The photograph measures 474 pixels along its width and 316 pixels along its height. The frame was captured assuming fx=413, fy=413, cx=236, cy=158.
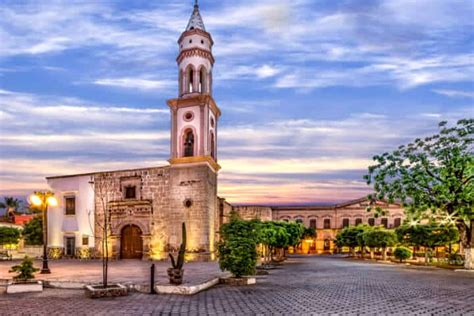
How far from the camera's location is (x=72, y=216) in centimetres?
2769

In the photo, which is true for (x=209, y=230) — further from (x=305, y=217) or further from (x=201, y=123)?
(x=305, y=217)

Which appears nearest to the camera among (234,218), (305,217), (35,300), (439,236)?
(35,300)

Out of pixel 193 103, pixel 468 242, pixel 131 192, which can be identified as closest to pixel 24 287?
pixel 131 192

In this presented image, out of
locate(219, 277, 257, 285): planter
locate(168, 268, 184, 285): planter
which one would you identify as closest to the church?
locate(219, 277, 257, 285): planter

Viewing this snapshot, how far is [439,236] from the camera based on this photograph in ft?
90.2

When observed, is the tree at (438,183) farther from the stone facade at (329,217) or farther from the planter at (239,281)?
the stone facade at (329,217)

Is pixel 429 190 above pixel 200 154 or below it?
below

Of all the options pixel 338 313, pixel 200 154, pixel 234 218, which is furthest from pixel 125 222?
pixel 338 313

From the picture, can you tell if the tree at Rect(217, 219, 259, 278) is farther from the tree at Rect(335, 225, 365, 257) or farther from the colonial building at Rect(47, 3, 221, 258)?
the tree at Rect(335, 225, 365, 257)

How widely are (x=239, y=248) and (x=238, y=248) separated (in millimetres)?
33

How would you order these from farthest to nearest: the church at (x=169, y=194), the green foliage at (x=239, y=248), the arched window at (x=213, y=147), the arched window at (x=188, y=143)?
1. the arched window at (x=213, y=147)
2. the arched window at (x=188, y=143)
3. the church at (x=169, y=194)
4. the green foliage at (x=239, y=248)

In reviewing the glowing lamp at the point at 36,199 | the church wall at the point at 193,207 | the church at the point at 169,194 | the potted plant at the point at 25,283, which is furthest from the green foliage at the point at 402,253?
the potted plant at the point at 25,283

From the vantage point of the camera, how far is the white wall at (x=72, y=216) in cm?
2730

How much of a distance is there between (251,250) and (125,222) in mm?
14974
